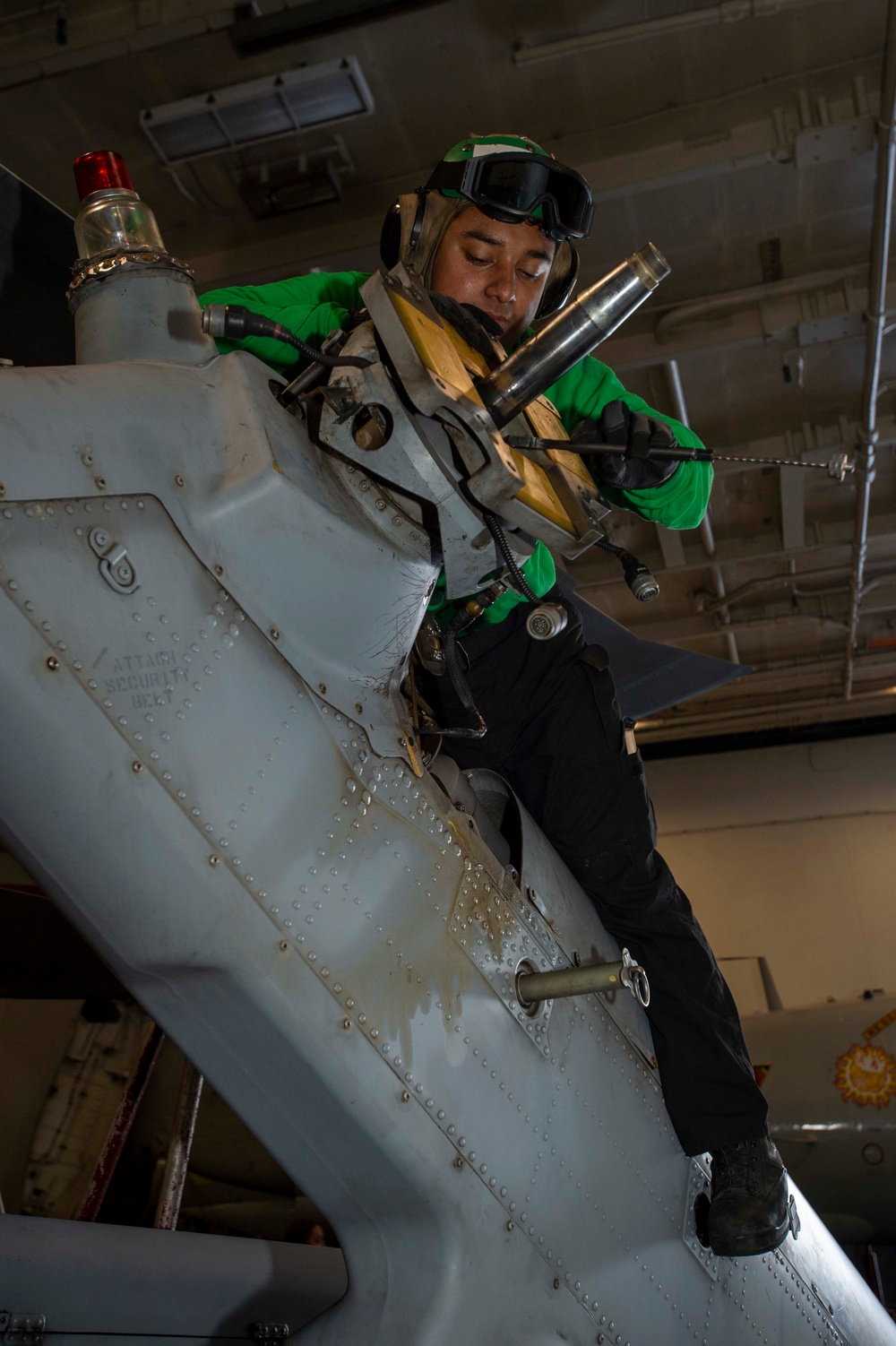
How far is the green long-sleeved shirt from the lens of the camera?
1.95m

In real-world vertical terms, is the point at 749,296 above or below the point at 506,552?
above

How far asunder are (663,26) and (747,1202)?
477cm

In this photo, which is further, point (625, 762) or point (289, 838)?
point (625, 762)

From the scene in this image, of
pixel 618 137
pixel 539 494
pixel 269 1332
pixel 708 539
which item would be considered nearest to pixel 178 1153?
pixel 269 1332

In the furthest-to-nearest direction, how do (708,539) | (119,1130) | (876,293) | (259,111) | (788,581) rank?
(788,581) < (708,539) < (876,293) < (259,111) < (119,1130)

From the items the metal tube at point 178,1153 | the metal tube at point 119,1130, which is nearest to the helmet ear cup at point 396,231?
the metal tube at point 178,1153

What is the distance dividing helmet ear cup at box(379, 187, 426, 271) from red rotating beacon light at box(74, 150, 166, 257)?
0.59 meters

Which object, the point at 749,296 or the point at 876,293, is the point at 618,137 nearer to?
the point at 749,296

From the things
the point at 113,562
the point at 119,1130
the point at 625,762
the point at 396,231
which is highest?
the point at 396,231

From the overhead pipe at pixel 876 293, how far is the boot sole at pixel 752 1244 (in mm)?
4308

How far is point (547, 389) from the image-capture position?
2010 mm

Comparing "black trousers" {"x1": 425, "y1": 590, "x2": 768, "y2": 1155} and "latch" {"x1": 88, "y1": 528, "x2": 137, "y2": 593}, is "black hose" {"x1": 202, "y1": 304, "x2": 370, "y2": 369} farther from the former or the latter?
"black trousers" {"x1": 425, "y1": 590, "x2": 768, "y2": 1155}

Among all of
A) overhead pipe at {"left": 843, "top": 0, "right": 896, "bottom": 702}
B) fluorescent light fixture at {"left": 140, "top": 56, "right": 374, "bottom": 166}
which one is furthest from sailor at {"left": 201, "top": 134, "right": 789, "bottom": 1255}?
overhead pipe at {"left": 843, "top": 0, "right": 896, "bottom": 702}

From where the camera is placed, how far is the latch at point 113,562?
1.26m
